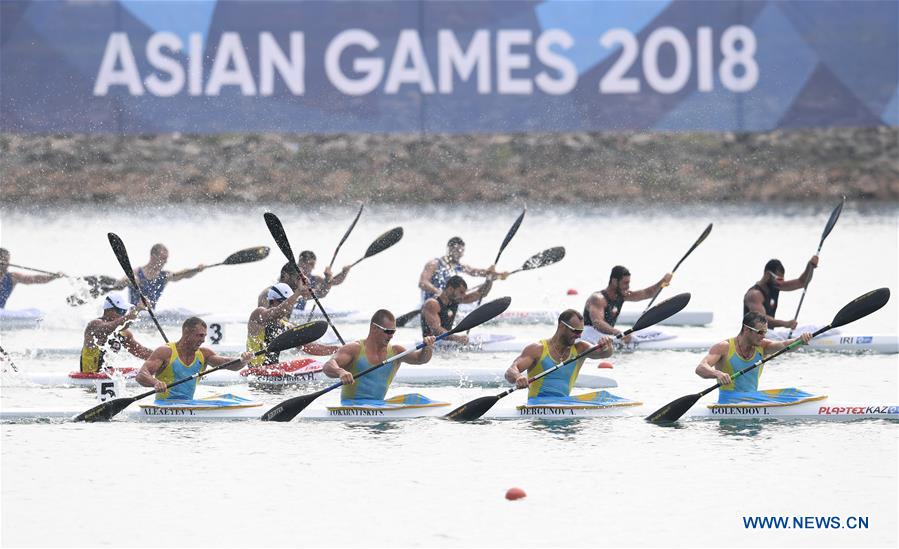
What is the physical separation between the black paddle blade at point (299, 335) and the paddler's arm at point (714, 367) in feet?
11.8

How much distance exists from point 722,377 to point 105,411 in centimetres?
573

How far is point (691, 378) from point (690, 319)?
189 inches

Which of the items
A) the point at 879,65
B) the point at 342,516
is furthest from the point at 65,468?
the point at 879,65

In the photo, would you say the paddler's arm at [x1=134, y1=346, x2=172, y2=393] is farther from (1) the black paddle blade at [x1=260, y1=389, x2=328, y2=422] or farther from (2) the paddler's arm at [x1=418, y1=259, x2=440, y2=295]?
(2) the paddler's arm at [x1=418, y1=259, x2=440, y2=295]

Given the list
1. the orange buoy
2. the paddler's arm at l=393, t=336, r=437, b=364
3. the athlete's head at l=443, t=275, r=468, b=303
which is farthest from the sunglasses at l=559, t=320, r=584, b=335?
the athlete's head at l=443, t=275, r=468, b=303

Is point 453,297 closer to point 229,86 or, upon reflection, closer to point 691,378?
point 691,378

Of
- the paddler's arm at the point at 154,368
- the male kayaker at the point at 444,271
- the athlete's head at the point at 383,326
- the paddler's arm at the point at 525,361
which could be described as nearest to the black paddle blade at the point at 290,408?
the athlete's head at the point at 383,326

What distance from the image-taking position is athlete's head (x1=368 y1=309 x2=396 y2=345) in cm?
1634

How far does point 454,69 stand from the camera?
3381 cm

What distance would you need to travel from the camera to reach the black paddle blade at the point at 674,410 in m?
16.2

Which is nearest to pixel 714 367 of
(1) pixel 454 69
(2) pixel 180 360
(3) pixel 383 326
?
(3) pixel 383 326

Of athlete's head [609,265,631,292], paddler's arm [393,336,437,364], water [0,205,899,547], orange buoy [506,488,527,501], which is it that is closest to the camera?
water [0,205,899,547]

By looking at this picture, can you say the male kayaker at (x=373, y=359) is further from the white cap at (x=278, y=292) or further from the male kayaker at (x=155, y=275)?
the male kayaker at (x=155, y=275)

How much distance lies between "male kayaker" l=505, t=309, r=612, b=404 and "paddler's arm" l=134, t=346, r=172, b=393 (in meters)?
3.25
